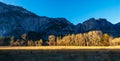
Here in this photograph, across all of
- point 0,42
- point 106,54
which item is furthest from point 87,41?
point 106,54

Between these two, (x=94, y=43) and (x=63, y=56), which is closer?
(x=63, y=56)

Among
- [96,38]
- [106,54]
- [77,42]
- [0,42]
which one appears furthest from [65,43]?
[106,54]

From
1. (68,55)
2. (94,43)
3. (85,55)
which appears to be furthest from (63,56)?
(94,43)

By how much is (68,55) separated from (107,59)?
23.4 ft

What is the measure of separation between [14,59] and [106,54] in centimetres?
1649

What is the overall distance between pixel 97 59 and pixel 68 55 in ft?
18.4

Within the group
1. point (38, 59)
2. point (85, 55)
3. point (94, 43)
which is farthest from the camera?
point (94, 43)

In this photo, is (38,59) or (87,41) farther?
(87,41)

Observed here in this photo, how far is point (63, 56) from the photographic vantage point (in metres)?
44.2

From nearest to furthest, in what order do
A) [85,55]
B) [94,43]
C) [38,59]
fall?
[38,59]
[85,55]
[94,43]

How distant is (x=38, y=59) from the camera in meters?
41.4

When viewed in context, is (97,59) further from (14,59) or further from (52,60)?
(14,59)

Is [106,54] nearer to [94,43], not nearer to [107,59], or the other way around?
[107,59]

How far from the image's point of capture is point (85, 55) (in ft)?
145
